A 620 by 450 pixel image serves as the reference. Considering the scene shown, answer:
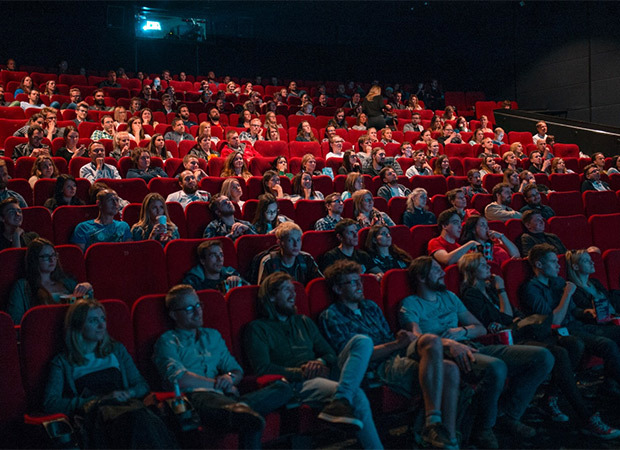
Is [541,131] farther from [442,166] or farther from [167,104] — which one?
[167,104]

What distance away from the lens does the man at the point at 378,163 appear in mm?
2965

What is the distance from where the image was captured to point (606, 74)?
4.99 m

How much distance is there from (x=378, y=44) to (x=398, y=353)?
5.75 metres

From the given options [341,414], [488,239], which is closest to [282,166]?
[488,239]

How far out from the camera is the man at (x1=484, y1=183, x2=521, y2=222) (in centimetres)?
247

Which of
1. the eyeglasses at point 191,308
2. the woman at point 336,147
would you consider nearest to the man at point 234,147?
the woman at point 336,147

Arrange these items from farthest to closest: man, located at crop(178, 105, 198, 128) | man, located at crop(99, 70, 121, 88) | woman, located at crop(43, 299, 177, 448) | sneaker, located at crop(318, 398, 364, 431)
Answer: man, located at crop(99, 70, 121, 88) → man, located at crop(178, 105, 198, 128) → sneaker, located at crop(318, 398, 364, 431) → woman, located at crop(43, 299, 177, 448)

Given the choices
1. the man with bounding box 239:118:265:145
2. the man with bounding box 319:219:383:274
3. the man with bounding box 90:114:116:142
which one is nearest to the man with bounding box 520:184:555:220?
the man with bounding box 319:219:383:274

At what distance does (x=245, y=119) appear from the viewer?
3.81m

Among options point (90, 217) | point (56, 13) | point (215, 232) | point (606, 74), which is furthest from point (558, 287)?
point (56, 13)

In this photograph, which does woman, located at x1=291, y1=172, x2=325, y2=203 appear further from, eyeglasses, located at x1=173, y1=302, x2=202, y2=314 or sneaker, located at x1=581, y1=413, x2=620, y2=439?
sneaker, located at x1=581, y1=413, x2=620, y2=439

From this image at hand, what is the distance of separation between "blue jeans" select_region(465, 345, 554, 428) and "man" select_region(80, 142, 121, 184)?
1652 mm

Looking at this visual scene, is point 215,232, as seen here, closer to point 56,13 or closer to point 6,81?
point 6,81

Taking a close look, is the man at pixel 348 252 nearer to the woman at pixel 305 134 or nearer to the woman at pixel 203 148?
the woman at pixel 203 148
